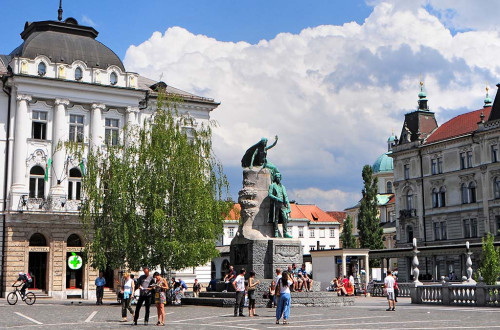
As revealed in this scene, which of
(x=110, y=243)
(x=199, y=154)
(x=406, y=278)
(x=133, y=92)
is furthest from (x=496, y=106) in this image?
(x=110, y=243)

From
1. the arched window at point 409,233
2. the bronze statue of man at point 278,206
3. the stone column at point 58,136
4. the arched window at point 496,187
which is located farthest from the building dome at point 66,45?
the arched window at point 409,233

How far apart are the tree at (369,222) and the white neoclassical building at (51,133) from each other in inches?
1494

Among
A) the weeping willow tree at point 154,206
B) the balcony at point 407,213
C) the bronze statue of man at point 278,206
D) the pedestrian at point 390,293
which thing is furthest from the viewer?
the balcony at point 407,213

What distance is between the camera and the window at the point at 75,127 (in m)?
47.5

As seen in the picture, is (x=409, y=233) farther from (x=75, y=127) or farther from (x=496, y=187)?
(x=75, y=127)

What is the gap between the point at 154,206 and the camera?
32.4m

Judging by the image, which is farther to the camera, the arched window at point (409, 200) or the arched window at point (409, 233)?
the arched window at point (409, 200)

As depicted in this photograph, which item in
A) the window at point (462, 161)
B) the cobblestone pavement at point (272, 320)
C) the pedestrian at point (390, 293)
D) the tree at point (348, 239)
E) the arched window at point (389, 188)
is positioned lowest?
the cobblestone pavement at point (272, 320)

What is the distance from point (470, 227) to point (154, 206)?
4884cm

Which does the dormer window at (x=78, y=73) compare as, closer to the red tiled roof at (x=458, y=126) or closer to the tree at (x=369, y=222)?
the tree at (x=369, y=222)

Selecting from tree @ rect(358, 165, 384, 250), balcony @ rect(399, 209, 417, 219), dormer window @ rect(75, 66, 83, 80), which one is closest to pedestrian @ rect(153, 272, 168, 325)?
dormer window @ rect(75, 66, 83, 80)

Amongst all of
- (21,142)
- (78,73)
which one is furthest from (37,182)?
(78,73)

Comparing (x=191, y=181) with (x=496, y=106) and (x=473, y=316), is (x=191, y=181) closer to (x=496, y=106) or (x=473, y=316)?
(x=473, y=316)

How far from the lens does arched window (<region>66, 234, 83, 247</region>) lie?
46.2m
